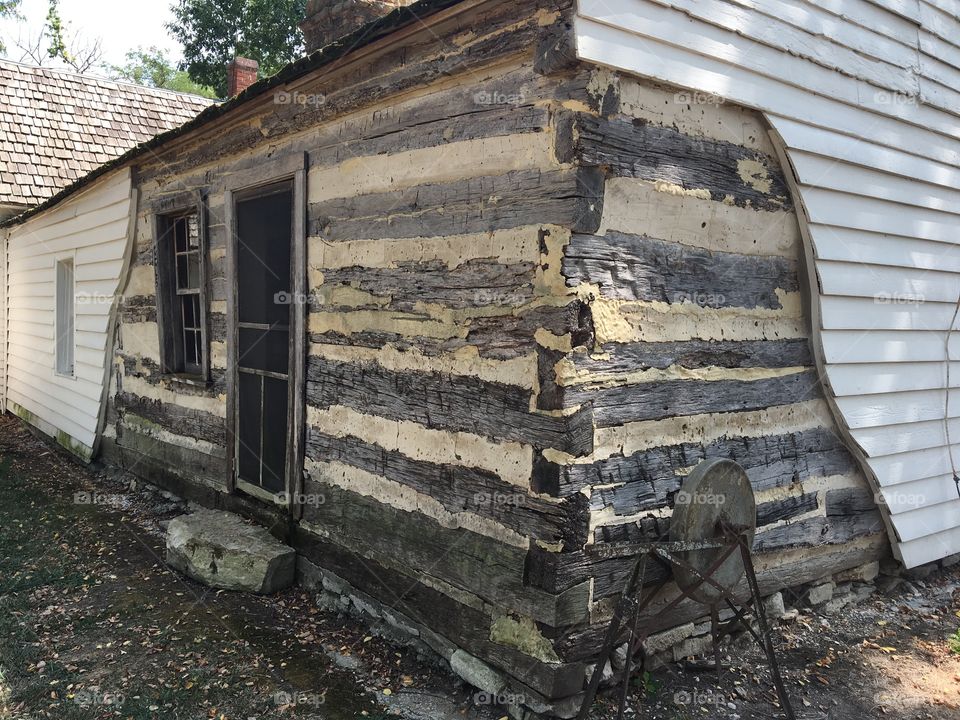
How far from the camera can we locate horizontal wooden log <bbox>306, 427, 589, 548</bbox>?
11.1 ft

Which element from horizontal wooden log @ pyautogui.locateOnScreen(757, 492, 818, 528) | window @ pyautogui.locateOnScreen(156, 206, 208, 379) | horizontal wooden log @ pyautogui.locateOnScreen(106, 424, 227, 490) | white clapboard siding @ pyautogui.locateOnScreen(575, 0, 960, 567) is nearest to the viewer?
white clapboard siding @ pyautogui.locateOnScreen(575, 0, 960, 567)

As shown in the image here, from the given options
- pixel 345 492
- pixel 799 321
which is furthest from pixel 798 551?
pixel 345 492

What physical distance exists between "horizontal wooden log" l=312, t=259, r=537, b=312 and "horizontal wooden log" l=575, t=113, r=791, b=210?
0.66 metres

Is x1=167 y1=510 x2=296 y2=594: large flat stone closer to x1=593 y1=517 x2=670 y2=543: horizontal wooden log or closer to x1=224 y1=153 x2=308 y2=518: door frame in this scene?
x1=224 y1=153 x2=308 y2=518: door frame

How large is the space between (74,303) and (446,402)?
7.68 m

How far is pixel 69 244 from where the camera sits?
389 inches

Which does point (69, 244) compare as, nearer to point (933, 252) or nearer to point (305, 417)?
point (305, 417)

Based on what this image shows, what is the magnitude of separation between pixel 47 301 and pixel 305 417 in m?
8.06

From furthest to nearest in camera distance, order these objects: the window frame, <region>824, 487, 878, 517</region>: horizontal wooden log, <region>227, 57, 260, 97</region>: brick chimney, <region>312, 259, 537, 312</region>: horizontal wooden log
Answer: <region>227, 57, 260, 97</region>: brick chimney
the window frame
<region>824, 487, 878, 517</region>: horizontal wooden log
<region>312, 259, 537, 312</region>: horizontal wooden log

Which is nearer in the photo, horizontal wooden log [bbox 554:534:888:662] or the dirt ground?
horizontal wooden log [bbox 554:534:888:662]

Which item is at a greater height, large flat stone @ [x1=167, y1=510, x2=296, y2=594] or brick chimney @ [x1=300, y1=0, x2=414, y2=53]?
brick chimney @ [x1=300, y1=0, x2=414, y2=53]

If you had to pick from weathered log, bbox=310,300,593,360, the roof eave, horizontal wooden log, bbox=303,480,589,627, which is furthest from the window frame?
weathered log, bbox=310,300,593,360

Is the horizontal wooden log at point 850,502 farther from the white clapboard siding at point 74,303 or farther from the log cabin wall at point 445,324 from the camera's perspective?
the white clapboard siding at point 74,303

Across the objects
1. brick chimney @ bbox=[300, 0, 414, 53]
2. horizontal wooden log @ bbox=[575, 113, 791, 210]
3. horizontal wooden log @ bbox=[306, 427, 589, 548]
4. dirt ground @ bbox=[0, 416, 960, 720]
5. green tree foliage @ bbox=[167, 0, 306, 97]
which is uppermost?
green tree foliage @ bbox=[167, 0, 306, 97]
